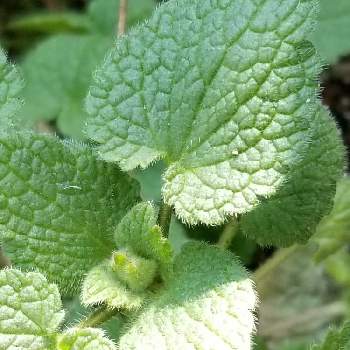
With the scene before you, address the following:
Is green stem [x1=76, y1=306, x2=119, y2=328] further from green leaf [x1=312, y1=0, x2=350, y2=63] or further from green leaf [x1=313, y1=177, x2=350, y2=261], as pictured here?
green leaf [x1=312, y1=0, x2=350, y2=63]

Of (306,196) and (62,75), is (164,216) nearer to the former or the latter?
(306,196)

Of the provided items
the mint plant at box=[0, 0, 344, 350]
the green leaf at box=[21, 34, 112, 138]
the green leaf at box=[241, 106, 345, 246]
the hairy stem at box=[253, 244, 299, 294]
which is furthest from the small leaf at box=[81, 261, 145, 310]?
the green leaf at box=[21, 34, 112, 138]

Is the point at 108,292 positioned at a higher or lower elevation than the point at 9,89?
lower

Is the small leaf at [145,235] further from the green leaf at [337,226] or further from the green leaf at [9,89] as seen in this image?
the green leaf at [337,226]

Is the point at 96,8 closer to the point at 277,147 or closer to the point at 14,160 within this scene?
the point at 14,160

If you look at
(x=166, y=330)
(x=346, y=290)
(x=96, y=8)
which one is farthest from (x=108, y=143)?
(x=96, y=8)

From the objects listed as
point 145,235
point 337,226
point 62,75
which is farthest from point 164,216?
point 62,75
